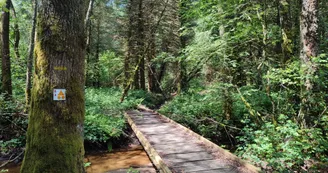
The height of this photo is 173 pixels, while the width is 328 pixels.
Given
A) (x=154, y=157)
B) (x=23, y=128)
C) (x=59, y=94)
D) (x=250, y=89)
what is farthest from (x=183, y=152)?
(x=23, y=128)

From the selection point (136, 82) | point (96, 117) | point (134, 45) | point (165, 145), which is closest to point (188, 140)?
point (165, 145)

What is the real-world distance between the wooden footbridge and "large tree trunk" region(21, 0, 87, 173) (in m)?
2.21

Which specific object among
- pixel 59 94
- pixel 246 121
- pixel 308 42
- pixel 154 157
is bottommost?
pixel 154 157

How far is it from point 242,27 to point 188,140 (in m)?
3.98

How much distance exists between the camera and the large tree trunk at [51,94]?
2.59 m

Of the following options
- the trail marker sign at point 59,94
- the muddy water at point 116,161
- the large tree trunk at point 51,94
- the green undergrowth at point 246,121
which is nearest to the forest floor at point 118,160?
the muddy water at point 116,161

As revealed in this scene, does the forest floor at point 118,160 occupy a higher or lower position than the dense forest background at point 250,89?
lower

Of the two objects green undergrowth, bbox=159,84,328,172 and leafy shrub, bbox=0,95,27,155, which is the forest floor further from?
green undergrowth, bbox=159,84,328,172

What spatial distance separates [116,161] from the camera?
21.3ft

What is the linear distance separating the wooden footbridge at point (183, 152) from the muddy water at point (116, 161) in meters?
0.64

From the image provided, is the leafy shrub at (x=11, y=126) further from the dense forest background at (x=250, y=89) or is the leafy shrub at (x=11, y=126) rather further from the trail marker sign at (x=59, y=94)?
the trail marker sign at (x=59, y=94)

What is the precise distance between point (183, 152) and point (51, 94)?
3.51m

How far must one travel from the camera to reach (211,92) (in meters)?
7.37

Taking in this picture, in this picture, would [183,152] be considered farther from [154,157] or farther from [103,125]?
[103,125]
